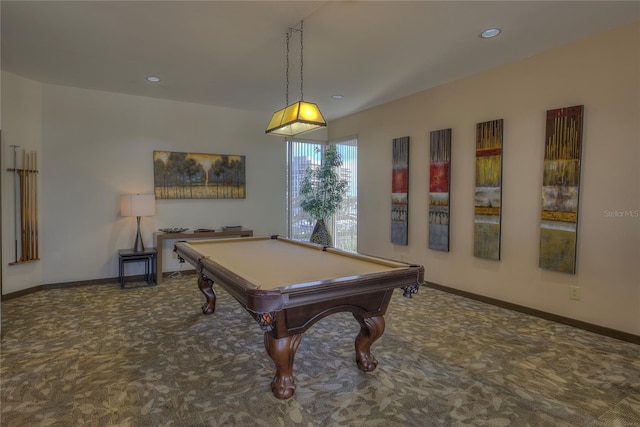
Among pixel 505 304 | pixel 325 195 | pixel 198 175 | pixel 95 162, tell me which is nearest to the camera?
pixel 505 304

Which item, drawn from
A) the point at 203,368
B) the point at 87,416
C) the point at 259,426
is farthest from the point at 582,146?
the point at 87,416

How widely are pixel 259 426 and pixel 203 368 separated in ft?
2.71

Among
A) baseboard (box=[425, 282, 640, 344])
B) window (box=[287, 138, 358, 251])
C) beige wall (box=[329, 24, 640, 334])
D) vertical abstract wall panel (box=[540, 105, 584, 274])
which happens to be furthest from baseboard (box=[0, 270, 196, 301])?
vertical abstract wall panel (box=[540, 105, 584, 274])

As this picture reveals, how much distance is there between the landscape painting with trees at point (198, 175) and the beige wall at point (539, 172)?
2.73 meters

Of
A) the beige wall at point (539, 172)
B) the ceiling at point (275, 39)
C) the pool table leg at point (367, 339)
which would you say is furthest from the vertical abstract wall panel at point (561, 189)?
the pool table leg at point (367, 339)

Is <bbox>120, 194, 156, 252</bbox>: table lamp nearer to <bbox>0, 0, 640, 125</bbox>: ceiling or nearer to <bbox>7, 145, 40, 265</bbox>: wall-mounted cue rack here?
<bbox>7, 145, 40, 265</bbox>: wall-mounted cue rack

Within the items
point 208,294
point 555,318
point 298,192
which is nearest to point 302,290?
point 208,294

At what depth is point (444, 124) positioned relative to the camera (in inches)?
180

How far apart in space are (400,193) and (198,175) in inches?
127

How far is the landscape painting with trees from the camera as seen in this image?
209 inches

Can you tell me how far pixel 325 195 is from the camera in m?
6.15

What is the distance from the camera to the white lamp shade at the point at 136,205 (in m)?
4.71

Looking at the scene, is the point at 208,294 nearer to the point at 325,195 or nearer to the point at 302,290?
the point at 302,290

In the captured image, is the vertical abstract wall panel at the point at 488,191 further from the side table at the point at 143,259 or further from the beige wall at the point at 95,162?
the side table at the point at 143,259
